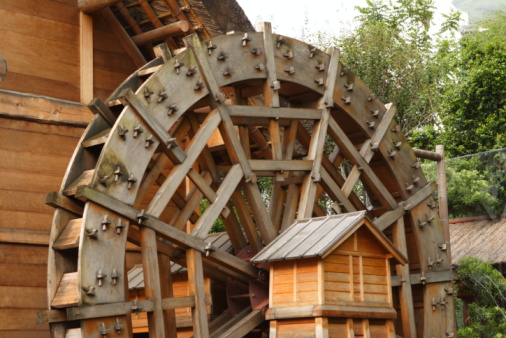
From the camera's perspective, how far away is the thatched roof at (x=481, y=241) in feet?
48.0

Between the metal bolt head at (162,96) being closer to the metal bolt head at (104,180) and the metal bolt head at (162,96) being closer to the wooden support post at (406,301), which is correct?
the metal bolt head at (104,180)

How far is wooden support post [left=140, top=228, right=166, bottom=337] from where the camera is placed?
845cm

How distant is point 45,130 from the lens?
33.3ft

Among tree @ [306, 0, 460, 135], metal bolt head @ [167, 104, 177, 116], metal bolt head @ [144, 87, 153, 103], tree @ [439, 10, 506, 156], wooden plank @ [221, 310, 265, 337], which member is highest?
tree @ [306, 0, 460, 135]

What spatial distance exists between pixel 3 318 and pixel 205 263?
2.17 m

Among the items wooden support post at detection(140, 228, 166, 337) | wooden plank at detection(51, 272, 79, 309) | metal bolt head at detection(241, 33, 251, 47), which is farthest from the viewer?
metal bolt head at detection(241, 33, 251, 47)

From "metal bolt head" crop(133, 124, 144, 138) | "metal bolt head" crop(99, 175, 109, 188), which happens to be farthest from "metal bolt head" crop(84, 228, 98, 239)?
"metal bolt head" crop(133, 124, 144, 138)

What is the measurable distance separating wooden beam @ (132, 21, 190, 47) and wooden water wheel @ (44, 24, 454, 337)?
2.41ft

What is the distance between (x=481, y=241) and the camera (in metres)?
15.0

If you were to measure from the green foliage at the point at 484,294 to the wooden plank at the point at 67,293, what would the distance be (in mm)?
6304

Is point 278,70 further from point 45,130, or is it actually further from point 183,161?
point 45,130

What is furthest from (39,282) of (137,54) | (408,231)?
(408,231)

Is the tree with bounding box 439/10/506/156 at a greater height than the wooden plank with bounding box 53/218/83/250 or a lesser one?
greater

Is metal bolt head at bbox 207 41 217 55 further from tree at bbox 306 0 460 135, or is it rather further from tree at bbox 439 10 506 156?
tree at bbox 306 0 460 135
